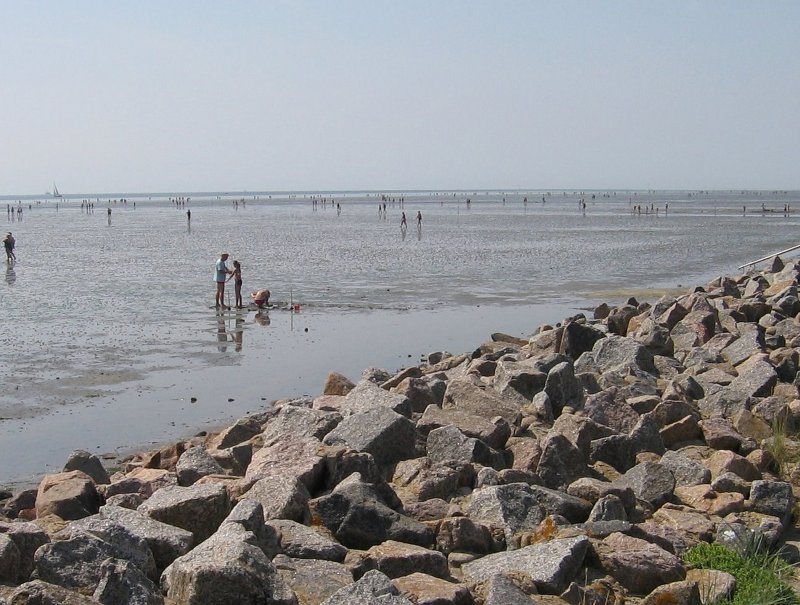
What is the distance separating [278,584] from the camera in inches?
233

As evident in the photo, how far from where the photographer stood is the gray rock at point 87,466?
34.9 ft

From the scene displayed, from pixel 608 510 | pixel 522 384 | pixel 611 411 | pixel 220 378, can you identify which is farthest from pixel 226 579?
pixel 220 378

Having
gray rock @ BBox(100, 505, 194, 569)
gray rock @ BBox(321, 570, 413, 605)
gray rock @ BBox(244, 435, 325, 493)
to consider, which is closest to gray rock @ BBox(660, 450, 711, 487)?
gray rock @ BBox(244, 435, 325, 493)

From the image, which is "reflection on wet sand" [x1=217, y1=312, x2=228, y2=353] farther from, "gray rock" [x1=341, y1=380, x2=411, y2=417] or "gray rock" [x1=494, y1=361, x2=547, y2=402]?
"gray rock" [x1=494, y1=361, x2=547, y2=402]

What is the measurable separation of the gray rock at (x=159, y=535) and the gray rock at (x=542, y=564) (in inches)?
77.7

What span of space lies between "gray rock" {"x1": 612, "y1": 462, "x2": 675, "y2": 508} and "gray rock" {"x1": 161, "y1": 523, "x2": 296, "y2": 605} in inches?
148

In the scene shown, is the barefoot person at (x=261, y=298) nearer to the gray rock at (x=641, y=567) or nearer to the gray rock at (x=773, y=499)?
the gray rock at (x=773, y=499)

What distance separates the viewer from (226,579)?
5730 millimetres

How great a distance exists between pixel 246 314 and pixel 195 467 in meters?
17.6

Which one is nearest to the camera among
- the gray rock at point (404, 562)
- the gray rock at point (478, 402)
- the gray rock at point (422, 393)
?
the gray rock at point (404, 562)

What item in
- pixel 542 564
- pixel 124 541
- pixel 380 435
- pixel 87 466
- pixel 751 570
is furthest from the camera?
pixel 87 466

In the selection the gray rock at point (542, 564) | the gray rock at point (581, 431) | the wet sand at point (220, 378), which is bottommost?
the wet sand at point (220, 378)

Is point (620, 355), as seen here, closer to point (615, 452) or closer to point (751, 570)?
point (615, 452)

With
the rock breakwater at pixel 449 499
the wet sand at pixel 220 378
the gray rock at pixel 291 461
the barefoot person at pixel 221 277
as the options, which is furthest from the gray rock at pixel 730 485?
the barefoot person at pixel 221 277
